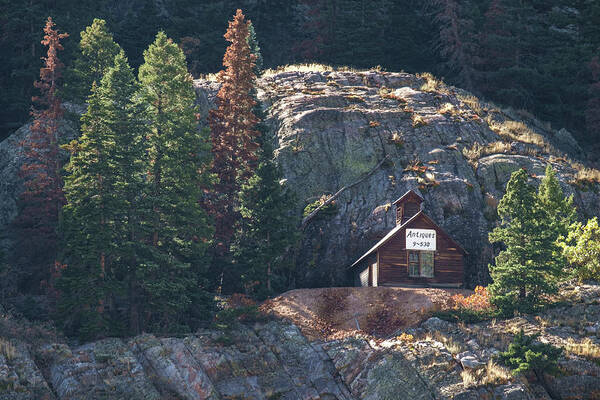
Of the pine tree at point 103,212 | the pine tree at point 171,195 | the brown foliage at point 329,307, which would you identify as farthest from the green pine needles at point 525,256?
the pine tree at point 103,212

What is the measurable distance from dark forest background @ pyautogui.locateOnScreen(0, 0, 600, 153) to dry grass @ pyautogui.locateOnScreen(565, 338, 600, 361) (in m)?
32.0

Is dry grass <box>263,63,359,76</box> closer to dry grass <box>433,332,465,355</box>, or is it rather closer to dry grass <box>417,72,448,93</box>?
dry grass <box>417,72,448,93</box>

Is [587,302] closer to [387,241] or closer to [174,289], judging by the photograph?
[387,241]

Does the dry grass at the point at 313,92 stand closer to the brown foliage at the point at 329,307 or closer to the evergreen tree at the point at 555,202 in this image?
the evergreen tree at the point at 555,202

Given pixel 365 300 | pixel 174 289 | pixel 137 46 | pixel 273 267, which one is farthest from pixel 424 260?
pixel 137 46

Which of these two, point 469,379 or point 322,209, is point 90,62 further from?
point 469,379

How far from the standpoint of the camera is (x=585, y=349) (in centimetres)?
3262

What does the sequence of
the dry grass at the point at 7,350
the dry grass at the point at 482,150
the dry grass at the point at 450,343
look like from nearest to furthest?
the dry grass at the point at 7,350
the dry grass at the point at 450,343
the dry grass at the point at 482,150

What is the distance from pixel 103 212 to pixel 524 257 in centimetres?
2191

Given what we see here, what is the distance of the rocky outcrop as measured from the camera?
149ft

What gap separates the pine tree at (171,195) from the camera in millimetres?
36844

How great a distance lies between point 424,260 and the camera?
42250mm

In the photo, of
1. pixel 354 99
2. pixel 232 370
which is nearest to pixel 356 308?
pixel 232 370

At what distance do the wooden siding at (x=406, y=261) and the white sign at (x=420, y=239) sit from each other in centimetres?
24
